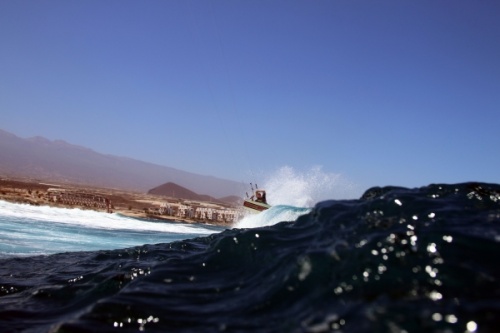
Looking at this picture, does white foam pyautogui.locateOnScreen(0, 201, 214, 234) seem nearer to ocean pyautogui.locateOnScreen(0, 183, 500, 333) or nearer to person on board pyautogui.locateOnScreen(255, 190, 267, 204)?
person on board pyautogui.locateOnScreen(255, 190, 267, 204)

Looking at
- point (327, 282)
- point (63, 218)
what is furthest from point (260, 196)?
point (327, 282)

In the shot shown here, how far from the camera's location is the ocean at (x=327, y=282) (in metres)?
2.35

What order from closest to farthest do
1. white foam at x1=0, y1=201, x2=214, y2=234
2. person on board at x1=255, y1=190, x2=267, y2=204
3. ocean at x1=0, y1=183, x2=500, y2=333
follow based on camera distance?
ocean at x1=0, y1=183, x2=500, y2=333 → white foam at x1=0, y1=201, x2=214, y2=234 → person on board at x1=255, y1=190, x2=267, y2=204

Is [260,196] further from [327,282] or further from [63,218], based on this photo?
[327,282]

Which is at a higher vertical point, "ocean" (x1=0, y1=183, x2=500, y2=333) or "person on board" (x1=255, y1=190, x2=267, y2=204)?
"person on board" (x1=255, y1=190, x2=267, y2=204)

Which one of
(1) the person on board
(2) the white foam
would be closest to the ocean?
(2) the white foam

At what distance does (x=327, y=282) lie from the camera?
293cm

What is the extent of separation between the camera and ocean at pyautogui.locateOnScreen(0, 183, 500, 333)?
2.35 meters

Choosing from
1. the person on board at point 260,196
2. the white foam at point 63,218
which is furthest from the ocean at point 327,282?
the person on board at point 260,196

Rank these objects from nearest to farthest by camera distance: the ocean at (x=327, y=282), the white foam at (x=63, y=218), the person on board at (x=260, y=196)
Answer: the ocean at (x=327, y=282) → the white foam at (x=63, y=218) → the person on board at (x=260, y=196)

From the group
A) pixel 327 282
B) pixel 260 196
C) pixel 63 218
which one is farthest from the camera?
pixel 260 196

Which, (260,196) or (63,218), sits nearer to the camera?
(63,218)

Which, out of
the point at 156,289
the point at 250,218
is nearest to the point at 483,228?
the point at 156,289

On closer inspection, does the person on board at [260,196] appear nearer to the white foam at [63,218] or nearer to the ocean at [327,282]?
the white foam at [63,218]
